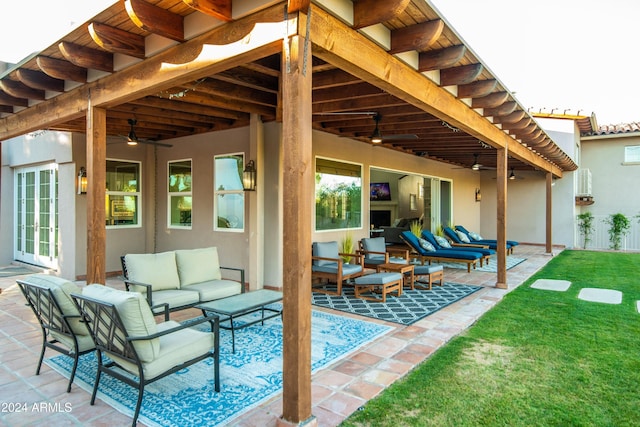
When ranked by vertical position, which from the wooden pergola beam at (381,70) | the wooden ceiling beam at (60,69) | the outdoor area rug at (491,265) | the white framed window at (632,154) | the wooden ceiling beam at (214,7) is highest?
the white framed window at (632,154)

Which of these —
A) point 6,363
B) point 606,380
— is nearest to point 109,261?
point 6,363

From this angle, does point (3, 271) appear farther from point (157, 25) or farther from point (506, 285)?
point (506, 285)

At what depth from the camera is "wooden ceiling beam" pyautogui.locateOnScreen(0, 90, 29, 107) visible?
5164 millimetres

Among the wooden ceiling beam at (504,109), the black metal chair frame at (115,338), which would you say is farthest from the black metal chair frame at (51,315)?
the wooden ceiling beam at (504,109)

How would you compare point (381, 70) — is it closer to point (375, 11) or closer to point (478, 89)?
point (375, 11)

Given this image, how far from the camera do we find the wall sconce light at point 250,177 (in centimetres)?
649

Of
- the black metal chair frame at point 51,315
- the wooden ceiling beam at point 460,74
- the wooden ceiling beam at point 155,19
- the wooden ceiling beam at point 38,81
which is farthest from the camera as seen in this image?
the wooden ceiling beam at point 38,81

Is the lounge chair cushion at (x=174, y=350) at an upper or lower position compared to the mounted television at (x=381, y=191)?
lower

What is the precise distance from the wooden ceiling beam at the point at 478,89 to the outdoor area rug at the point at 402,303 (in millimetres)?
2876

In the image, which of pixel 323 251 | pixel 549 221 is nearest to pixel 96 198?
pixel 323 251

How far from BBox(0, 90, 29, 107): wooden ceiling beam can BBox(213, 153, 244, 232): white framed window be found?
302 centimetres

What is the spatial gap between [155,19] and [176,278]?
9.84ft

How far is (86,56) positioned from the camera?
3785 mm

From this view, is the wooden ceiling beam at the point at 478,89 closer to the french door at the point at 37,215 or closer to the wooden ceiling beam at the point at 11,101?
the wooden ceiling beam at the point at 11,101
